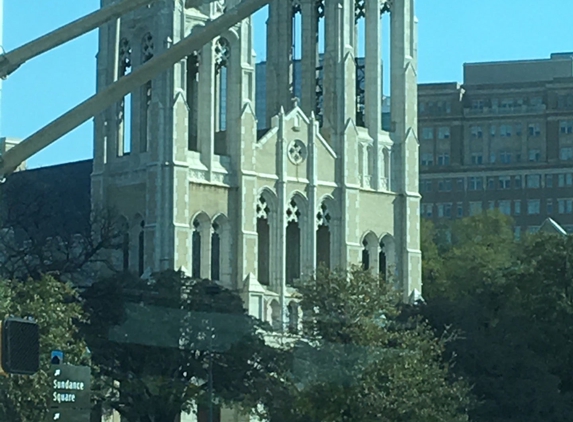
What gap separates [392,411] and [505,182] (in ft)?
341

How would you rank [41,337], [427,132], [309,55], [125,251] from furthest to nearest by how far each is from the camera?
1. [427,132]
2. [309,55]
3. [125,251]
4. [41,337]

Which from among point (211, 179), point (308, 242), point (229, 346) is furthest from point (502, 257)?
point (229, 346)

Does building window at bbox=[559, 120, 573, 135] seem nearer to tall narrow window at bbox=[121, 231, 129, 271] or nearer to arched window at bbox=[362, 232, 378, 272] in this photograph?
arched window at bbox=[362, 232, 378, 272]

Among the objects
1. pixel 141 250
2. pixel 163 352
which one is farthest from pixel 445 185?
pixel 163 352

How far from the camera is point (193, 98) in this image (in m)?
92.6

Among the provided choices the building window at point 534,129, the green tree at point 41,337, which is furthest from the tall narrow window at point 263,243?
the building window at point 534,129

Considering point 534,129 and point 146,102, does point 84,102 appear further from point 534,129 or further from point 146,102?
point 534,129

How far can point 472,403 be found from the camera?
213ft

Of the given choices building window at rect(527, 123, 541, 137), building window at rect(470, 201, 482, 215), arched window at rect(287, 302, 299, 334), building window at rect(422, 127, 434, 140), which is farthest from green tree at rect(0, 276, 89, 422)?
building window at rect(527, 123, 541, 137)

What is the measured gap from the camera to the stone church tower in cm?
8806

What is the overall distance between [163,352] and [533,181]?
3768 inches

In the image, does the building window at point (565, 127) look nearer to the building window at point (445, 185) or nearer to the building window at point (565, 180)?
the building window at point (565, 180)

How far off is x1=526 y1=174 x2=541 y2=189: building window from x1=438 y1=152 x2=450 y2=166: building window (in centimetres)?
693

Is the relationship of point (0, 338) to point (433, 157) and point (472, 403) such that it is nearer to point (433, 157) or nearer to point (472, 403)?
point (472, 403)
